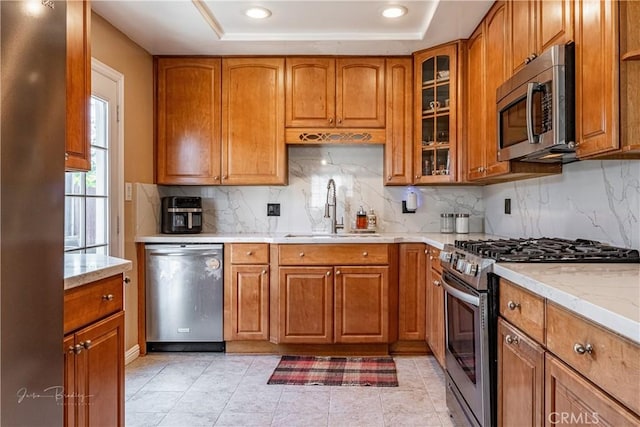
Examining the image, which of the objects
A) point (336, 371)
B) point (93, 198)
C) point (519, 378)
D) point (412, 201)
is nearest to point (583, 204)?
point (519, 378)

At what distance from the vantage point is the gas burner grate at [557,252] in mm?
1680

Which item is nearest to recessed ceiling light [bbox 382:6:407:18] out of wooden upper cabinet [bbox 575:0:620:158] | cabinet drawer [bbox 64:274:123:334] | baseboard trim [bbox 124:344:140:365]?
wooden upper cabinet [bbox 575:0:620:158]

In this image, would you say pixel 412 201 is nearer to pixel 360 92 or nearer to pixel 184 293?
pixel 360 92

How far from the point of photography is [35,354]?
105cm

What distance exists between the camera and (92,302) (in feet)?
4.98

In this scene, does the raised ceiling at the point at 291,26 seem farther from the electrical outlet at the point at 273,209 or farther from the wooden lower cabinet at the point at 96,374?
the wooden lower cabinet at the point at 96,374

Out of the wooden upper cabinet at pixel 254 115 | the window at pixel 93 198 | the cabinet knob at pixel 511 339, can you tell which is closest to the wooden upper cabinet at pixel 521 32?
the cabinet knob at pixel 511 339

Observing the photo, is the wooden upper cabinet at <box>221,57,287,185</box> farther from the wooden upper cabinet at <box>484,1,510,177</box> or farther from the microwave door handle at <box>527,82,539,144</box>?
the microwave door handle at <box>527,82,539,144</box>

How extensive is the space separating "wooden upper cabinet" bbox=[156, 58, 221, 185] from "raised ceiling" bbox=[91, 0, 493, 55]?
14 cm

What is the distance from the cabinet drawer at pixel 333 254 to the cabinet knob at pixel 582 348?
6.91ft

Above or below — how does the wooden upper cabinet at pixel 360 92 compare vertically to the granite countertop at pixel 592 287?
above

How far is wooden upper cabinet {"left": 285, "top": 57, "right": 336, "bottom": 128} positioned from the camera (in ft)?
11.6

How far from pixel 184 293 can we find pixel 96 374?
70.4 inches

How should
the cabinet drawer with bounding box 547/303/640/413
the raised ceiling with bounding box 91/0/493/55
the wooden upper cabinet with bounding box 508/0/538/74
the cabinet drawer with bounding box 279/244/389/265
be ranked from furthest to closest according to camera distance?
the cabinet drawer with bounding box 279/244/389/265, the raised ceiling with bounding box 91/0/493/55, the wooden upper cabinet with bounding box 508/0/538/74, the cabinet drawer with bounding box 547/303/640/413
